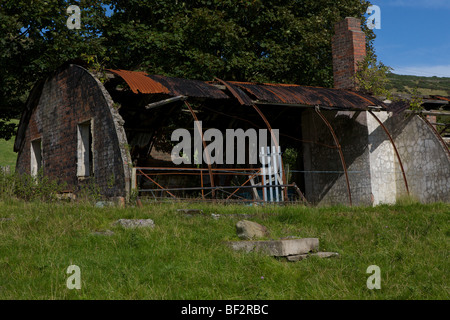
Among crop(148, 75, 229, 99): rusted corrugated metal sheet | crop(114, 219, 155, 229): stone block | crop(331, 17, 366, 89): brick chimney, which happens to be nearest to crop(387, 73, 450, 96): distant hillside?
crop(331, 17, 366, 89): brick chimney

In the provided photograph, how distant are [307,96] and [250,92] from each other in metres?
1.90

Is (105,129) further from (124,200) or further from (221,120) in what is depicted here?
(221,120)

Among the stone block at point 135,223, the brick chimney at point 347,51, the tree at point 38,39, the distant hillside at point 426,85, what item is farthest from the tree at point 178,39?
the distant hillside at point 426,85

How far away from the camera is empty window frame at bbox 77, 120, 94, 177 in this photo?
13.9 meters

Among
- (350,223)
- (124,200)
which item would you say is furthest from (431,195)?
(124,200)

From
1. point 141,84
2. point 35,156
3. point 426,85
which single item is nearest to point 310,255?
point 141,84

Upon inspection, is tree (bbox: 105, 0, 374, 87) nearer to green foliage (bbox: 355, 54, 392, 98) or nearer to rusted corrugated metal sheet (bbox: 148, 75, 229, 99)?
green foliage (bbox: 355, 54, 392, 98)

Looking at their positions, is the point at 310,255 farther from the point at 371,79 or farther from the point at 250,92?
the point at 371,79

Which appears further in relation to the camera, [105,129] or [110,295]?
[105,129]

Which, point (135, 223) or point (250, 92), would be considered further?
point (250, 92)

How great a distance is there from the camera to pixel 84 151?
13977 mm

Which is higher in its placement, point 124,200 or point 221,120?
point 221,120

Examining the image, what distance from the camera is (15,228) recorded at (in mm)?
7887

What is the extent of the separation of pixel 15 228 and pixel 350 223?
572 cm
